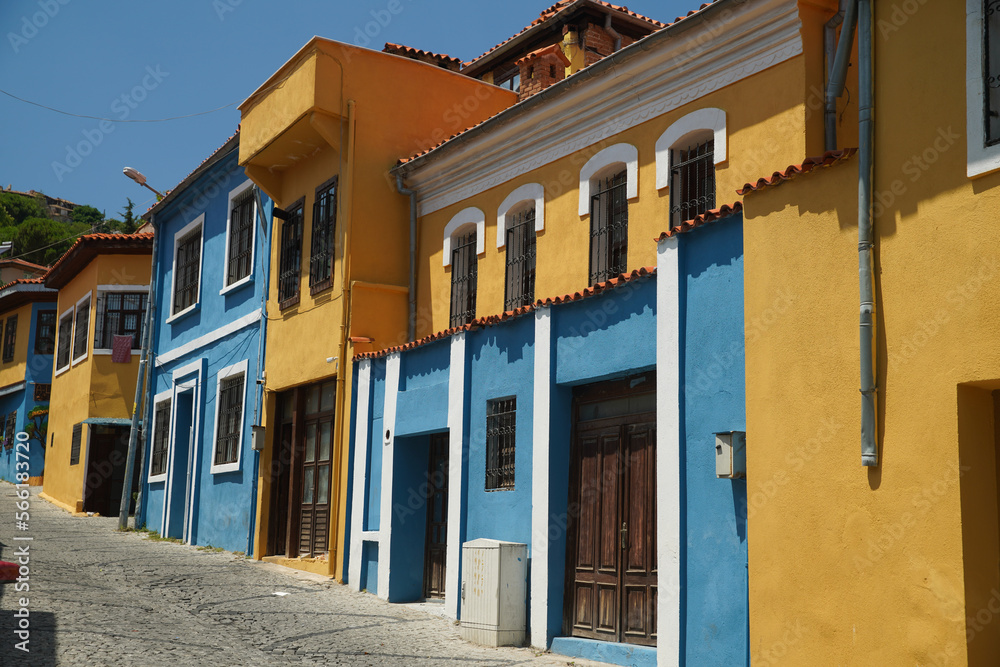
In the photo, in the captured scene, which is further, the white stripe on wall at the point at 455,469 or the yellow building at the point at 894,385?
the white stripe on wall at the point at 455,469

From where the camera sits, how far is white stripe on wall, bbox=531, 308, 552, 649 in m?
9.85

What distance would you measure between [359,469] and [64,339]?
17.7 m

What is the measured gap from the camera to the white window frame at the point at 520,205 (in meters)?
12.9

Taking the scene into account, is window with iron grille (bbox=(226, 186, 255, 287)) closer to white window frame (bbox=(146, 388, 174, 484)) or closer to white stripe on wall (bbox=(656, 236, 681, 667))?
white window frame (bbox=(146, 388, 174, 484))

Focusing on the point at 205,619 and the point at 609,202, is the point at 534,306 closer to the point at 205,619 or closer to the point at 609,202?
the point at 609,202

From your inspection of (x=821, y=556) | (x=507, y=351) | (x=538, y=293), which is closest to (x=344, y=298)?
(x=538, y=293)

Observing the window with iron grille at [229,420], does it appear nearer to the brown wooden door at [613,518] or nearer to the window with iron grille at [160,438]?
the window with iron grille at [160,438]

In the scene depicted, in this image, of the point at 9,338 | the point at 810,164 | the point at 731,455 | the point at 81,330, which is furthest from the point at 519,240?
the point at 9,338

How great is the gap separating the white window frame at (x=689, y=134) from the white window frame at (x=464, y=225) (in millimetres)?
3435

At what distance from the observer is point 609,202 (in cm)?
1198

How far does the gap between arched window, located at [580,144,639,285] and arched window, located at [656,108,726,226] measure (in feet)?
1.63

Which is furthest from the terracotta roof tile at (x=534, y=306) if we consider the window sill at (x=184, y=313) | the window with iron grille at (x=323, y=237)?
the window sill at (x=184, y=313)

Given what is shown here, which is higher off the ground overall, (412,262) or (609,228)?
(412,262)

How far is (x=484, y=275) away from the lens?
13.8 meters
